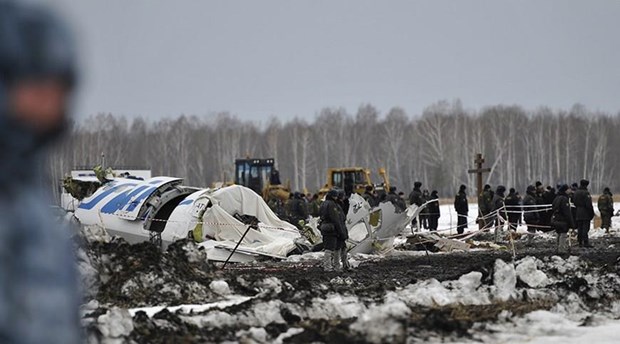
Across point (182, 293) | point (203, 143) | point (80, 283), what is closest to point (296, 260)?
point (182, 293)

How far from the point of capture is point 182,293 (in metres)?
12.9

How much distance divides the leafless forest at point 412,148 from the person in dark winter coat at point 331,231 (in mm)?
75034

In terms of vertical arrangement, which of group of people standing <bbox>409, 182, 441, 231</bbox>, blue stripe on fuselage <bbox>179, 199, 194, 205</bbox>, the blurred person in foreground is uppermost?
the blurred person in foreground

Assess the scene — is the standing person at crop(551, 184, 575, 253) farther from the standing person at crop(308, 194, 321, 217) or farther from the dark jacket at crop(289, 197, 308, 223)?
the standing person at crop(308, 194, 321, 217)

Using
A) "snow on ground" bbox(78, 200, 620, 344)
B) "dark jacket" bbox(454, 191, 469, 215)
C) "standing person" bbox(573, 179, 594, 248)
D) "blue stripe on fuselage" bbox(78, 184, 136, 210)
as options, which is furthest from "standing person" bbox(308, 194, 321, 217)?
"snow on ground" bbox(78, 200, 620, 344)

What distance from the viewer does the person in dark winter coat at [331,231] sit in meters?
17.9

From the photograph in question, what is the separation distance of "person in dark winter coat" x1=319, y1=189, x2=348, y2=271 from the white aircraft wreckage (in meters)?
2.73

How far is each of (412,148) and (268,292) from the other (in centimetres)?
9202

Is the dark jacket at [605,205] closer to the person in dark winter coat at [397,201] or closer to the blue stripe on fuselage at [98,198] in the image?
the person in dark winter coat at [397,201]

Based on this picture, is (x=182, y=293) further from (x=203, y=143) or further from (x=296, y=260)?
(x=203, y=143)

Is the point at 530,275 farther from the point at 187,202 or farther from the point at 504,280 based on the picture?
the point at 187,202

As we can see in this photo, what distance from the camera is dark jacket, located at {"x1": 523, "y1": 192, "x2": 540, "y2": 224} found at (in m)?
27.6

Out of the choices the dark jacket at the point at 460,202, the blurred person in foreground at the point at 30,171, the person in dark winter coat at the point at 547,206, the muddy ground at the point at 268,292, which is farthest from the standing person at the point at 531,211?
the blurred person in foreground at the point at 30,171

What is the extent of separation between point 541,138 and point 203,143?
34.0 m
